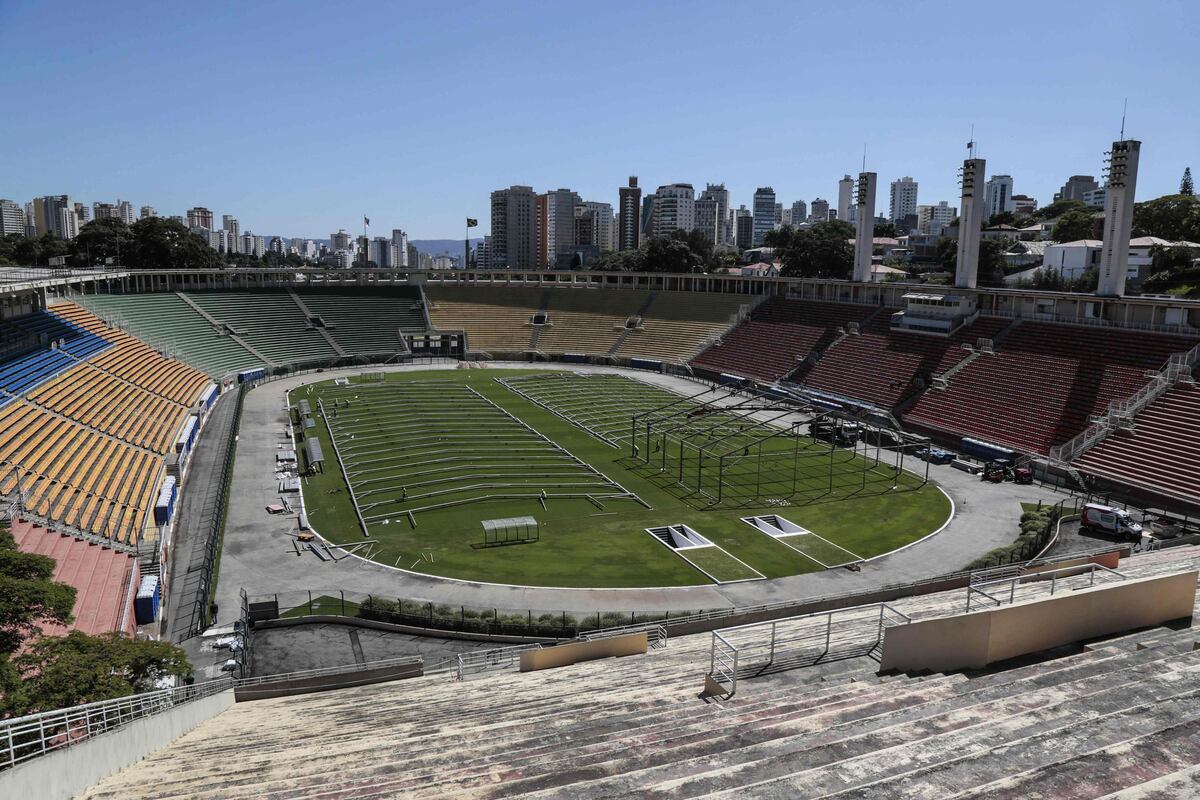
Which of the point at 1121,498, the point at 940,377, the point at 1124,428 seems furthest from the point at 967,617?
the point at 940,377

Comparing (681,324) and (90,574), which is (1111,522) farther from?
(681,324)

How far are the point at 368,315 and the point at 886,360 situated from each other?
48109mm

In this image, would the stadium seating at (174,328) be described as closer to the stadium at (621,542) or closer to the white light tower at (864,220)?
the stadium at (621,542)

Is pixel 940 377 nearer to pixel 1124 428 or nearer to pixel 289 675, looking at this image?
pixel 1124 428

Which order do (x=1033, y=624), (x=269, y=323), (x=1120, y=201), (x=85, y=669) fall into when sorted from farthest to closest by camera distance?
(x=269, y=323) < (x=1120, y=201) < (x=85, y=669) < (x=1033, y=624)

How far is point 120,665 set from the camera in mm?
15125

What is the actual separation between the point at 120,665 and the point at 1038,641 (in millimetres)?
16152

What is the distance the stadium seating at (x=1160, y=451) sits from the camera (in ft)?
115

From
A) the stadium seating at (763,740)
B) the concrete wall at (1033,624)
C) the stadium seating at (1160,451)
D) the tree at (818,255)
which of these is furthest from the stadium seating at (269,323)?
the concrete wall at (1033,624)

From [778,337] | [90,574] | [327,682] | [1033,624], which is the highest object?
[778,337]

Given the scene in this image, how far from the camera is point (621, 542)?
99.8ft

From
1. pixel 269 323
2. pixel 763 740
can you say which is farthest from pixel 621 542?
pixel 269 323

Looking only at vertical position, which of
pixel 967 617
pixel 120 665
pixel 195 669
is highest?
pixel 967 617

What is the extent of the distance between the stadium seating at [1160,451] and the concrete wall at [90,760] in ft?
122
